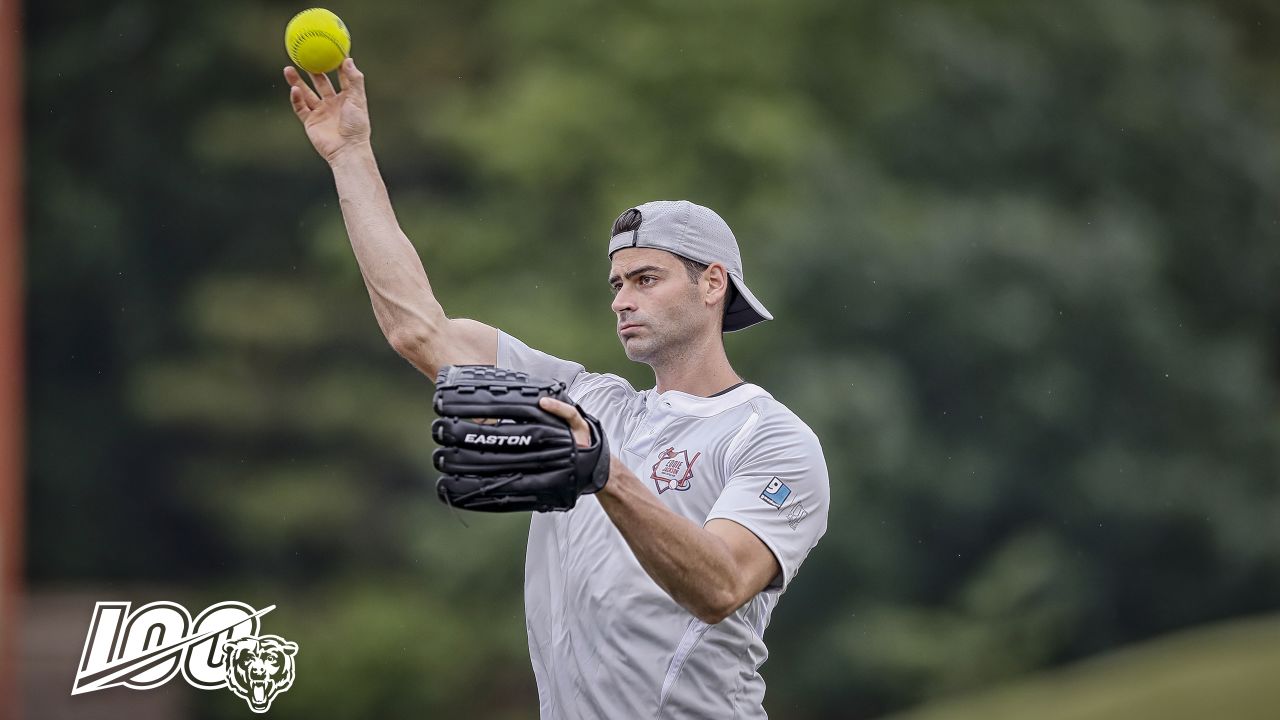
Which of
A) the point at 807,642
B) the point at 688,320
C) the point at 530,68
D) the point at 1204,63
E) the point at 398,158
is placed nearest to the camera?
the point at 688,320

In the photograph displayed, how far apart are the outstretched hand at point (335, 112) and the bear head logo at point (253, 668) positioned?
1900 millimetres

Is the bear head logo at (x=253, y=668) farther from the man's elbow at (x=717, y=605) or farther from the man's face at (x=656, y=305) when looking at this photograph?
the man's elbow at (x=717, y=605)

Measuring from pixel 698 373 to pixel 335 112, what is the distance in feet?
4.68

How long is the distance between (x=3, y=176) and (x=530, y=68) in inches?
295

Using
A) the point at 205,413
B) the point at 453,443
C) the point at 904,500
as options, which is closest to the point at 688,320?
the point at 453,443

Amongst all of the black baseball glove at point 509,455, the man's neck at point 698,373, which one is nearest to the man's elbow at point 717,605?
the black baseball glove at point 509,455

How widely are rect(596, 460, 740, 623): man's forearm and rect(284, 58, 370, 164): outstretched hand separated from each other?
1724 millimetres

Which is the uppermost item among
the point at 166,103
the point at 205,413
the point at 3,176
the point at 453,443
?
the point at 166,103

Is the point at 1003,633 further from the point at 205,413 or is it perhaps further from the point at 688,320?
the point at 688,320

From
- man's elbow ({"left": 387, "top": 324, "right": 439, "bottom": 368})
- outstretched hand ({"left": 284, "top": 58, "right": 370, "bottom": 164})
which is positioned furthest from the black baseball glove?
outstretched hand ({"left": 284, "top": 58, "right": 370, "bottom": 164})

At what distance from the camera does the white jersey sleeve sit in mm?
3795

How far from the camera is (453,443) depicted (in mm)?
3383

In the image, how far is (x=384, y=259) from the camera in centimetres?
450

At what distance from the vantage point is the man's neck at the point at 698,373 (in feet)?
14.3
